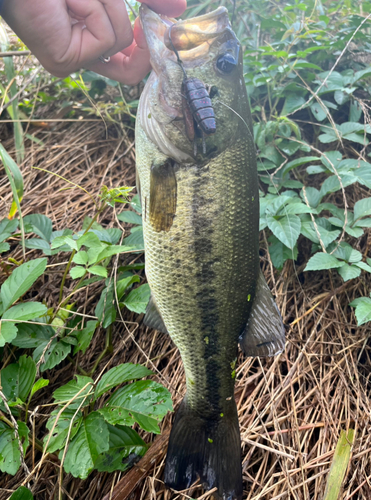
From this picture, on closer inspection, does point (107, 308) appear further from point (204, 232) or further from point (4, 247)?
point (204, 232)

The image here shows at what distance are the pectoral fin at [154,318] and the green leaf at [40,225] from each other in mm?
980

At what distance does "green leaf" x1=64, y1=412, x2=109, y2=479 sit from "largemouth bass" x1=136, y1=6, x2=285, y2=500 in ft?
1.09

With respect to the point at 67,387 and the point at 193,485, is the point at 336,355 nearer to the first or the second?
the point at 193,485

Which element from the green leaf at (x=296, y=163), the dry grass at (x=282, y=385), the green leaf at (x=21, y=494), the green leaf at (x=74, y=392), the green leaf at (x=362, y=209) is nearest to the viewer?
the green leaf at (x=21, y=494)

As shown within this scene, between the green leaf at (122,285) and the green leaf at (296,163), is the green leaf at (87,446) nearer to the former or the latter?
the green leaf at (122,285)

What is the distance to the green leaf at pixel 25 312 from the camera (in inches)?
63.7

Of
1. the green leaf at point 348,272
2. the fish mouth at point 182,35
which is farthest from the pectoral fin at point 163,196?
the green leaf at point 348,272

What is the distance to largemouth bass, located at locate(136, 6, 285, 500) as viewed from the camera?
1.45 m

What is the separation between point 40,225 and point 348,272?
199cm

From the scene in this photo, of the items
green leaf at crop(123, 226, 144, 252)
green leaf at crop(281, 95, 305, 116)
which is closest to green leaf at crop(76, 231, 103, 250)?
green leaf at crop(123, 226, 144, 252)

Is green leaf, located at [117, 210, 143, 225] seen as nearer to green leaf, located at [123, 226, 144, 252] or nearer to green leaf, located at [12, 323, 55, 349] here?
green leaf, located at [123, 226, 144, 252]

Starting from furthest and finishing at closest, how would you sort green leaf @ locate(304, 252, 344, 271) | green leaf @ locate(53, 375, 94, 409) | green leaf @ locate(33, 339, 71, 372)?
green leaf @ locate(304, 252, 344, 271) < green leaf @ locate(33, 339, 71, 372) < green leaf @ locate(53, 375, 94, 409)

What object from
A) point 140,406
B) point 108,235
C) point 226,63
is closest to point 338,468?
point 140,406

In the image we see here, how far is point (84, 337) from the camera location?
1.82 m
